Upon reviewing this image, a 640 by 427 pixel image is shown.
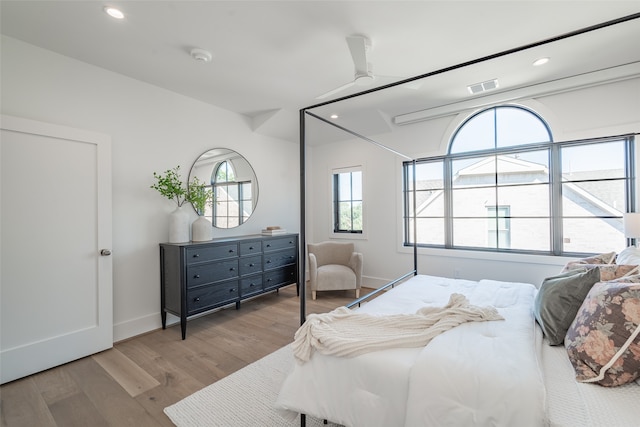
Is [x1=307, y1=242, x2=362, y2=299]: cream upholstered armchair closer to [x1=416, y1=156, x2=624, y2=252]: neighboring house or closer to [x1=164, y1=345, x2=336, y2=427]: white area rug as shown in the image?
[x1=416, y1=156, x2=624, y2=252]: neighboring house

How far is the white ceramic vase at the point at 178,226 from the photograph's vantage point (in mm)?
3043

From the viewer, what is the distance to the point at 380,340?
54.9 inches

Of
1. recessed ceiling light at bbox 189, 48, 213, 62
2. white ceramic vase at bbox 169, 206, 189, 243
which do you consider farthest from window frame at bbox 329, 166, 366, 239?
recessed ceiling light at bbox 189, 48, 213, 62

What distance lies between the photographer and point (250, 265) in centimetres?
354

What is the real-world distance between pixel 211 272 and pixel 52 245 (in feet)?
4.46

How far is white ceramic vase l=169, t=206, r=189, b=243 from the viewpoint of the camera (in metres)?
3.04

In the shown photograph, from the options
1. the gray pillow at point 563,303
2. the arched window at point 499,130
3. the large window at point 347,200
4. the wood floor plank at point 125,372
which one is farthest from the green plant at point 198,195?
the arched window at point 499,130

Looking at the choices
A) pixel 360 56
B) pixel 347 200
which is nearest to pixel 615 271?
pixel 360 56

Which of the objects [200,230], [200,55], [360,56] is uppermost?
[200,55]

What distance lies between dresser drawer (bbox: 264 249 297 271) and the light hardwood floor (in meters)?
0.74

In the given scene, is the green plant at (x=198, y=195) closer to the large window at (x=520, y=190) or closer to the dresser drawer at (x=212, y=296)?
the dresser drawer at (x=212, y=296)

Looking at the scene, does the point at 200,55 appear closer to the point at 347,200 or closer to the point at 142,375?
the point at 142,375

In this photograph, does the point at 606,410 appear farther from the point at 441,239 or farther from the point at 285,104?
the point at 285,104

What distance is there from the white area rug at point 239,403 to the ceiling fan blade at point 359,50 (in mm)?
2364
